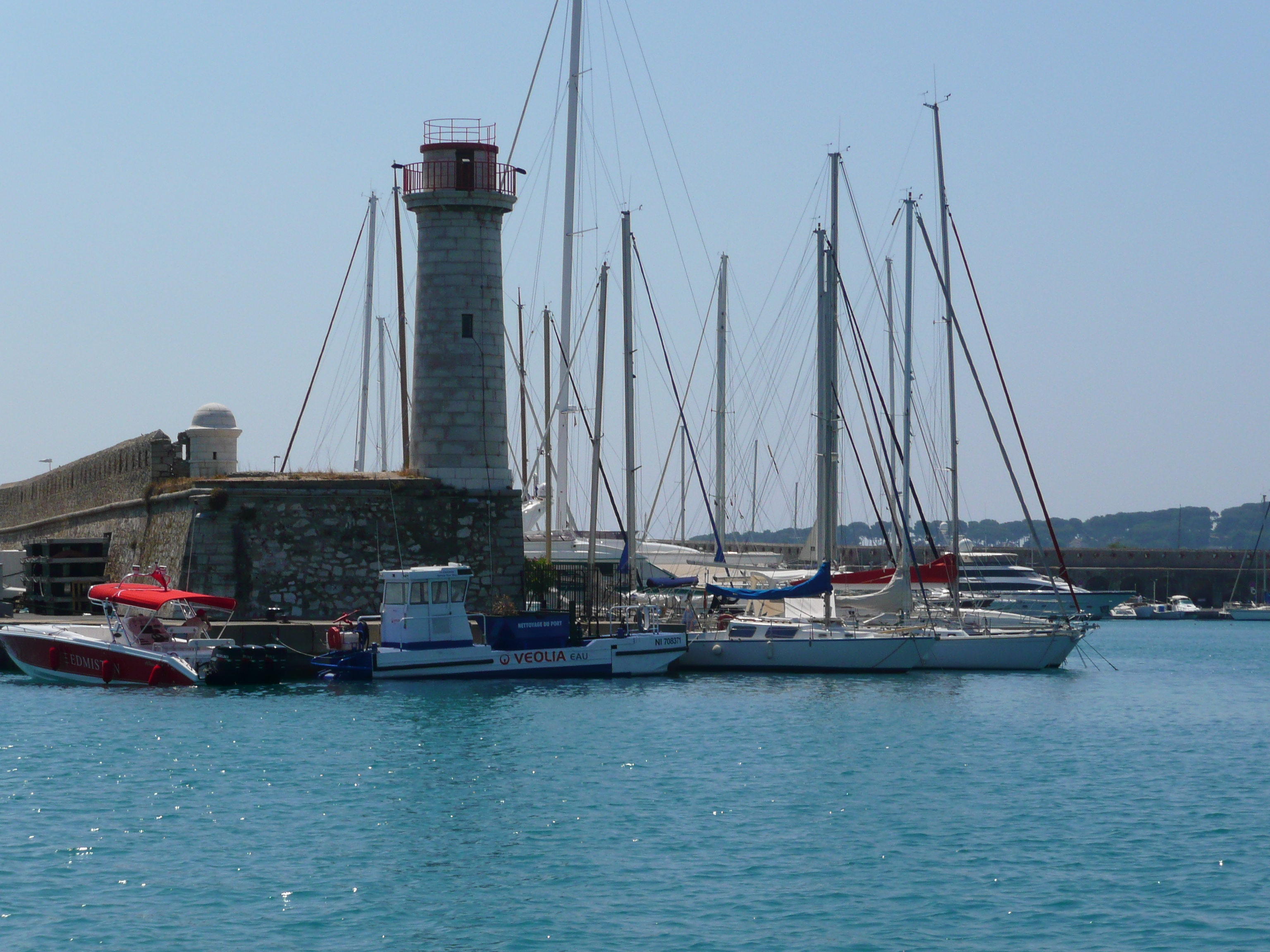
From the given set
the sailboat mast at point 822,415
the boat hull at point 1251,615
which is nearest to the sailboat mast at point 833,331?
the sailboat mast at point 822,415

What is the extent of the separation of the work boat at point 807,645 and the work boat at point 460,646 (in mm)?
1935

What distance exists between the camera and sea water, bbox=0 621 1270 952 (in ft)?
46.8

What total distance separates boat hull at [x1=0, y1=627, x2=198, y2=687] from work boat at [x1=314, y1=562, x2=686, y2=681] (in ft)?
9.73

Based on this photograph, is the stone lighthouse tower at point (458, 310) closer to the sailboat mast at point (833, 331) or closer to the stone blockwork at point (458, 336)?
the stone blockwork at point (458, 336)

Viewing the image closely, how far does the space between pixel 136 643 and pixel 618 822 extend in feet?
54.0

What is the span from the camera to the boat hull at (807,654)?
3519cm

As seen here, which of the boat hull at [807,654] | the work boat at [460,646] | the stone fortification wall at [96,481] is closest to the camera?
the work boat at [460,646]

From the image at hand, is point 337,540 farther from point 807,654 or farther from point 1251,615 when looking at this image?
point 1251,615

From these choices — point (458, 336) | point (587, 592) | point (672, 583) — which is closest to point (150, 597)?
point (458, 336)

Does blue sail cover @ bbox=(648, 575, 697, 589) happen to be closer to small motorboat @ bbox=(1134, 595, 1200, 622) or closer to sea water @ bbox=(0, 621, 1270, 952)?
sea water @ bbox=(0, 621, 1270, 952)

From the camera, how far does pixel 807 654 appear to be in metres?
35.2

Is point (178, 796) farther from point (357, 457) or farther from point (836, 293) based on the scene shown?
point (357, 457)

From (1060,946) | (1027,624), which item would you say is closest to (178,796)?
(1060,946)

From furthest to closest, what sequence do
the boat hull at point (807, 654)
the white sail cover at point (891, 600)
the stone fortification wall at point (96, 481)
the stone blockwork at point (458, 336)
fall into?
the stone fortification wall at point (96, 481)
the white sail cover at point (891, 600)
the stone blockwork at point (458, 336)
the boat hull at point (807, 654)
